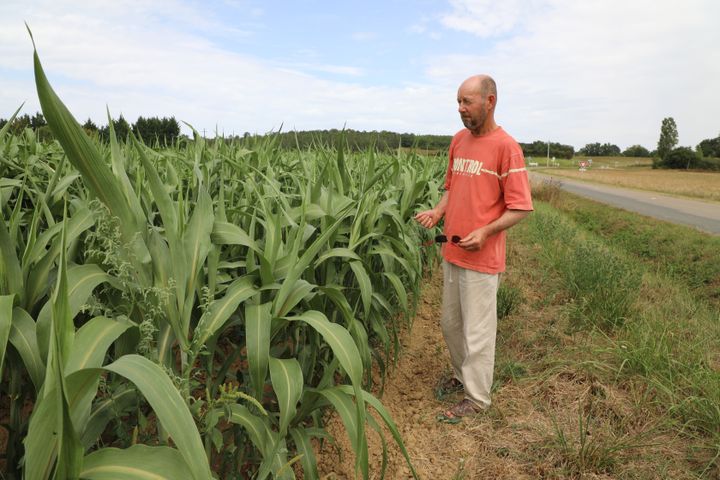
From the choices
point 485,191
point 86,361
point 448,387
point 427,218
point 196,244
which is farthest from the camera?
point 448,387

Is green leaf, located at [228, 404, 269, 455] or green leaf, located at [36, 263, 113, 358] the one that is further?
green leaf, located at [228, 404, 269, 455]

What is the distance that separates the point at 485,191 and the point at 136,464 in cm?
200

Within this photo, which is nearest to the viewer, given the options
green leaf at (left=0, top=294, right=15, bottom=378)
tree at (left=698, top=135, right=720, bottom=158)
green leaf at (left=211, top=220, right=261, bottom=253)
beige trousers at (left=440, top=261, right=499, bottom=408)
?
green leaf at (left=0, top=294, right=15, bottom=378)

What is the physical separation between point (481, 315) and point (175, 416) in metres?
1.98

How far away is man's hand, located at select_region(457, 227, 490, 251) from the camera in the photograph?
233cm

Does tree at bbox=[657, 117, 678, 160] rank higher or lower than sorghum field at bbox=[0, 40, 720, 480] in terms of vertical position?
higher

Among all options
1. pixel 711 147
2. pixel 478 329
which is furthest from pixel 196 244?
pixel 711 147

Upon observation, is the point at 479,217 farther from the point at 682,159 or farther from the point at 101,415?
the point at 682,159

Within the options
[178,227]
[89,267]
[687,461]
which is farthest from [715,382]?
[89,267]

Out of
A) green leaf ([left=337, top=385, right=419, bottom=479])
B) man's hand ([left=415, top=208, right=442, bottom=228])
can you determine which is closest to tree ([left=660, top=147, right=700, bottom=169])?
man's hand ([left=415, top=208, right=442, bottom=228])

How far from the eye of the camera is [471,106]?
2.33 metres

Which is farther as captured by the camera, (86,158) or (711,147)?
(711,147)

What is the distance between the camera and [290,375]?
1.19 m

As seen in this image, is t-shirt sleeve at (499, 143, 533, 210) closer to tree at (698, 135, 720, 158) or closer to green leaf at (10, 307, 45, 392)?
green leaf at (10, 307, 45, 392)
